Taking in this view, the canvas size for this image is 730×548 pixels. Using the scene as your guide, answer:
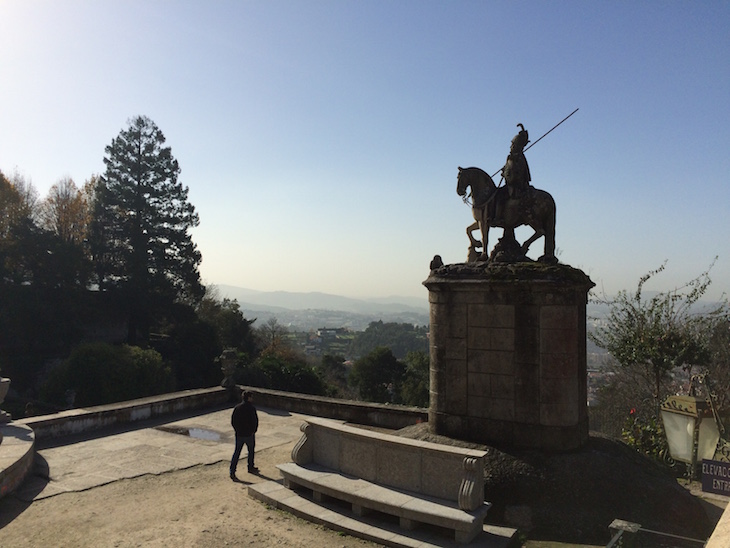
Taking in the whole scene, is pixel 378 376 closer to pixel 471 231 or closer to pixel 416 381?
pixel 416 381

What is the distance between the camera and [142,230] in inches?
1534

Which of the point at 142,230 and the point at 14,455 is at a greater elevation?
the point at 142,230

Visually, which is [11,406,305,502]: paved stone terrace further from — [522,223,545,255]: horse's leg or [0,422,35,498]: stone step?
[522,223,545,255]: horse's leg

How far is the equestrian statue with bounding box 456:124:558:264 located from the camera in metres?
8.49

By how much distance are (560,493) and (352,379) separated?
35131 millimetres

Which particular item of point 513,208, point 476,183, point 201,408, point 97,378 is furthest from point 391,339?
point 513,208

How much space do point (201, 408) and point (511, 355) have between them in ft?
31.2

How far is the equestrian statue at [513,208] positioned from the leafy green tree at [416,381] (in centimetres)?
2703

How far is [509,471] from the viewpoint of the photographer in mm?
6988

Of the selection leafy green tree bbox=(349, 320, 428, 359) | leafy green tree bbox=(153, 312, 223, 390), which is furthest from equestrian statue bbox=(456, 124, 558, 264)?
leafy green tree bbox=(349, 320, 428, 359)

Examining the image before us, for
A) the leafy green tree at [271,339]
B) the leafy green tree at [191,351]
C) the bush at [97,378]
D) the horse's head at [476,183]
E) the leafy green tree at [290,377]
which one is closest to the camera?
the horse's head at [476,183]

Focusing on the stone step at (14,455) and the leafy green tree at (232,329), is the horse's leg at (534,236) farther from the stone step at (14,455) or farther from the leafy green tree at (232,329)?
the leafy green tree at (232,329)

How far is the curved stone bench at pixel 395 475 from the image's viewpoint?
19.4 feet

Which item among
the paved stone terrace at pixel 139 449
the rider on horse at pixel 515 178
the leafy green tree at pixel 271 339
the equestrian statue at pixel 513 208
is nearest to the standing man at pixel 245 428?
the paved stone terrace at pixel 139 449
